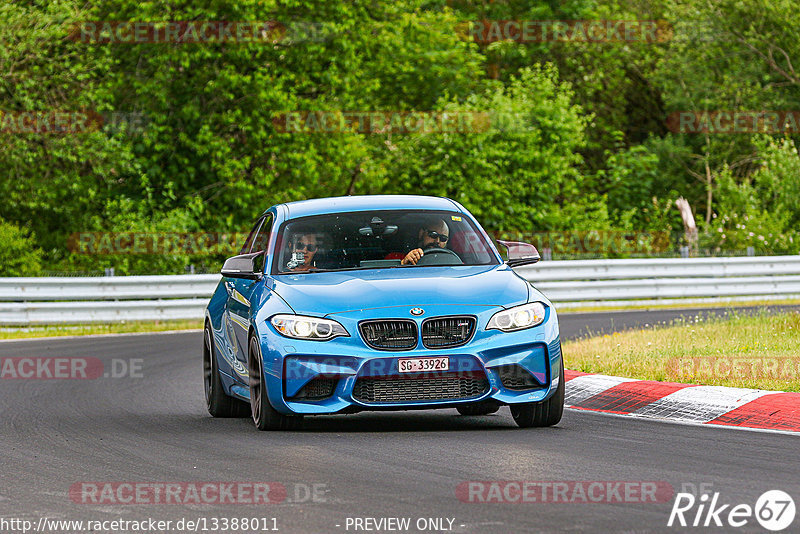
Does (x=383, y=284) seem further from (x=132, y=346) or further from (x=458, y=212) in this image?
(x=132, y=346)

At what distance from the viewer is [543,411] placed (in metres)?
9.70

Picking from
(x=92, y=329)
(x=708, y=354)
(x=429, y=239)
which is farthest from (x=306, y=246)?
(x=92, y=329)

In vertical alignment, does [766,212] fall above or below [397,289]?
below

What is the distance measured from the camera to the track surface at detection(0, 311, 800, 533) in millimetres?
6504

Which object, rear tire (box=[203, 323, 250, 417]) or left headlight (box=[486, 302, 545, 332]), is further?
rear tire (box=[203, 323, 250, 417])

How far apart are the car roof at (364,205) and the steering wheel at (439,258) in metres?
0.51

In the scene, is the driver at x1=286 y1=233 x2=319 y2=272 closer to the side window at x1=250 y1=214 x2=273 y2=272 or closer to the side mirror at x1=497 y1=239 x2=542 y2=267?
the side window at x1=250 y1=214 x2=273 y2=272

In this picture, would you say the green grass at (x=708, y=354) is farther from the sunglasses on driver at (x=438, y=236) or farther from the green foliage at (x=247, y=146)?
the green foliage at (x=247, y=146)

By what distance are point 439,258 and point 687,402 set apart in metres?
2.10

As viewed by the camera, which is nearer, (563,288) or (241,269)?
(241,269)

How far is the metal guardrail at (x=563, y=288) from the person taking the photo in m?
24.8

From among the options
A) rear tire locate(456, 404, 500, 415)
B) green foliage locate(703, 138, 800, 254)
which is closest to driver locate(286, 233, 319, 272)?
rear tire locate(456, 404, 500, 415)

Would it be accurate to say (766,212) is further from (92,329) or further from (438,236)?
(438,236)

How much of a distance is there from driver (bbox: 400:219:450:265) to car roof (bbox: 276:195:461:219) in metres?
0.20
